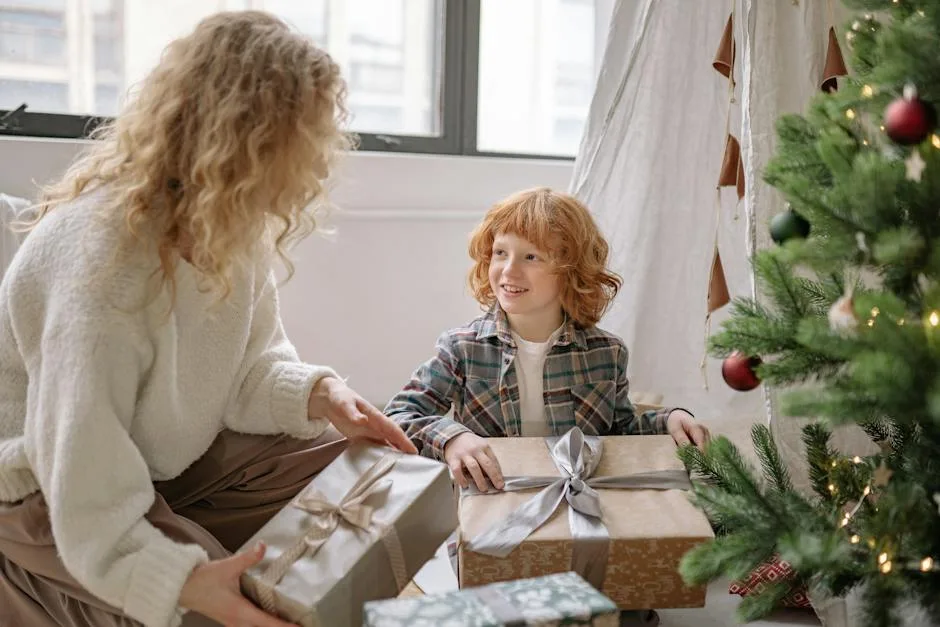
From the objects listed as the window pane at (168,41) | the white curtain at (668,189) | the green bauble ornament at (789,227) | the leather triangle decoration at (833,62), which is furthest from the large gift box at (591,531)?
the window pane at (168,41)

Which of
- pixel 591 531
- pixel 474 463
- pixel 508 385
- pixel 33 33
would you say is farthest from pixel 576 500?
pixel 33 33

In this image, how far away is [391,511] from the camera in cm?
121

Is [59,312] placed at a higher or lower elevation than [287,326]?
higher

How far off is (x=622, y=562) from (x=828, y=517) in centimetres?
30

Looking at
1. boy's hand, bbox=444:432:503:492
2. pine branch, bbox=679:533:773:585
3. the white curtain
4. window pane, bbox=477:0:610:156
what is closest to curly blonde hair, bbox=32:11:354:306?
boy's hand, bbox=444:432:503:492

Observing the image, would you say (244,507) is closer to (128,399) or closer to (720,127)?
(128,399)

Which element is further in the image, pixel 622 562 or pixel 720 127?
pixel 720 127

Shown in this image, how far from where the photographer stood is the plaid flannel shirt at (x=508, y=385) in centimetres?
172

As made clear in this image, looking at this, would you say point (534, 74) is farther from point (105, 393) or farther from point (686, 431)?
point (105, 393)

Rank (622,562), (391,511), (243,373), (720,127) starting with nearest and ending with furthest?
(391,511)
(622,562)
(243,373)
(720,127)

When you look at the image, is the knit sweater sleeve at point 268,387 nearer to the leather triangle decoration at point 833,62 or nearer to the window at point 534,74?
the leather triangle decoration at point 833,62

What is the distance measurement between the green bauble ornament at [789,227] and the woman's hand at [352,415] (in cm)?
59

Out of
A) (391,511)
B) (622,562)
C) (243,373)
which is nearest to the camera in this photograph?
(391,511)

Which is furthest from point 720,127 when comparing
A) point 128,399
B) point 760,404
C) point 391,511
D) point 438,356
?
point 128,399
